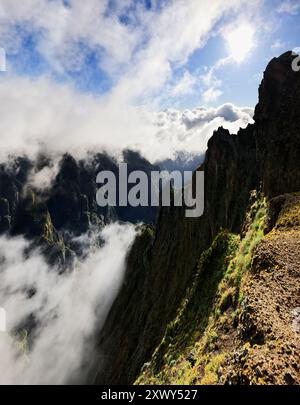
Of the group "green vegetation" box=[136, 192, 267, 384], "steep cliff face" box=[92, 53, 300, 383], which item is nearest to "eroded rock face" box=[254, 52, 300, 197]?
"steep cliff face" box=[92, 53, 300, 383]

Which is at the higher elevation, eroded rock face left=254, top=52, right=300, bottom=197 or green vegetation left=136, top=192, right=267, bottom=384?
eroded rock face left=254, top=52, right=300, bottom=197

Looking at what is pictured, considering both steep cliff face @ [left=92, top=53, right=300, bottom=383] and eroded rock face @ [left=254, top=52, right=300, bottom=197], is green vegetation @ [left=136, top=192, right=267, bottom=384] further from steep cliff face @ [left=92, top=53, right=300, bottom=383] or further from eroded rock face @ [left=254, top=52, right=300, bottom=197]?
eroded rock face @ [left=254, top=52, right=300, bottom=197]

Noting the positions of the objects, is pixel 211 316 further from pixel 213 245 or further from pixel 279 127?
pixel 279 127

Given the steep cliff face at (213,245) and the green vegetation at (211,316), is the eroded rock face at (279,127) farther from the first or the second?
the green vegetation at (211,316)

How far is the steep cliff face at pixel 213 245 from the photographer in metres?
26.1

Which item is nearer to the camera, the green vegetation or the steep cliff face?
the green vegetation

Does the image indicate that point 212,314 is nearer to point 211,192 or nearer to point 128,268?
point 211,192

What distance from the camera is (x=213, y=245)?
3397 cm

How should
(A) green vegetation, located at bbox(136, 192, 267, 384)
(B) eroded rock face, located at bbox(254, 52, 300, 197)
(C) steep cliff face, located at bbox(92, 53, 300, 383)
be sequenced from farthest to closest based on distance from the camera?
1. (B) eroded rock face, located at bbox(254, 52, 300, 197)
2. (C) steep cliff face, located at bbox(92, 53, 300, 383)
3. (A) green vegetation, located at bbox(136, 192, 267, 384)

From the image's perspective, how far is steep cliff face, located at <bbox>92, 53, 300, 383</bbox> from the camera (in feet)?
85.6

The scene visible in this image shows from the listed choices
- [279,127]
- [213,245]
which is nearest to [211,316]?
[213,245]

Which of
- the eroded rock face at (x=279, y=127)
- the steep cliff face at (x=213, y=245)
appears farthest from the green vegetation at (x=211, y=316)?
the eroded rock face at (x=279, y=127)

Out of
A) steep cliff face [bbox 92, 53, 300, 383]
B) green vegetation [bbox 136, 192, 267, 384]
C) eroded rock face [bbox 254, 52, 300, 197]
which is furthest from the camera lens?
eroded rock face [bbox 254, 52, 300, 197]
